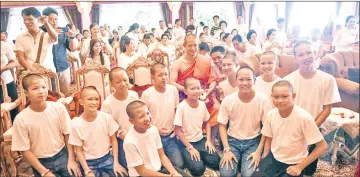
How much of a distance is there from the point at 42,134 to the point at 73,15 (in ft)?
2.46

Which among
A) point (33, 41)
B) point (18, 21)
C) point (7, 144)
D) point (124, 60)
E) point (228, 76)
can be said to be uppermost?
point (18, 21)

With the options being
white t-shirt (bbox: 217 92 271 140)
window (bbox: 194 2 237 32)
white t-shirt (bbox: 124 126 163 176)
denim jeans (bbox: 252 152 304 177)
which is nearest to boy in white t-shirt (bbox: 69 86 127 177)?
white t-shirt (bbox: 124 126 163 176)

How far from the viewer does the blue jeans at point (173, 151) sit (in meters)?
1.65

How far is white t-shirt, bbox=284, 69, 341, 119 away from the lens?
5.21 ft

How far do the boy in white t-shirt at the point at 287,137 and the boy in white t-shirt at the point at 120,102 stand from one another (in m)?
0.75

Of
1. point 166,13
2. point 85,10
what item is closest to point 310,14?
point 166,13

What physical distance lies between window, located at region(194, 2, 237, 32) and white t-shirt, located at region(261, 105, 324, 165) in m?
0.84

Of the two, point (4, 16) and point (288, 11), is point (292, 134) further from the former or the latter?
point (4, 16)

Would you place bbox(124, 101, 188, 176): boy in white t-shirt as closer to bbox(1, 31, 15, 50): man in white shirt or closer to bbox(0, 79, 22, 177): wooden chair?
bbox(0, 79, 22, 177): wooden chair

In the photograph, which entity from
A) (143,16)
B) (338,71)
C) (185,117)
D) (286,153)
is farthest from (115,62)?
(338,71)

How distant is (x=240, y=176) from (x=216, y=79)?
66 cm

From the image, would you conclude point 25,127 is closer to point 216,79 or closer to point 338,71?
point 216,79

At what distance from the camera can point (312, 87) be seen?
5.30 ft

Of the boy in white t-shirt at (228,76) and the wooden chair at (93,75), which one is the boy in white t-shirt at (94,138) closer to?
the wooden chair at (93,75)
